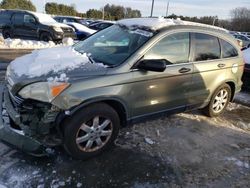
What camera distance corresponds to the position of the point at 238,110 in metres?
6.88

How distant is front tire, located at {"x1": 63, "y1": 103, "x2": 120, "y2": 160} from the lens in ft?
12.3

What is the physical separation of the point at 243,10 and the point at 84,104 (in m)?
83.6

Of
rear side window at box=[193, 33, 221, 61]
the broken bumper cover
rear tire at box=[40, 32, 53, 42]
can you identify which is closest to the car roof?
rear side window at box=[193, 33, 221, 61]

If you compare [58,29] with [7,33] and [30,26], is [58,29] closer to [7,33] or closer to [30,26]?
[30,26]

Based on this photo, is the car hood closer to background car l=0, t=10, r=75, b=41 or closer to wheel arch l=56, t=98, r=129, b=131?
wheel arch l=56, t=98, r=129, b=131

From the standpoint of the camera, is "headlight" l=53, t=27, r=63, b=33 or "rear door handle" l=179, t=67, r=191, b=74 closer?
"rear door handle" l=179, t=67, r=191, b=74

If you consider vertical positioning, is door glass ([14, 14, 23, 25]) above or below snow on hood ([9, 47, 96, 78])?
below

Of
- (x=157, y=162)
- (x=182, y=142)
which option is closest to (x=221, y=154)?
(x=182, y=142)

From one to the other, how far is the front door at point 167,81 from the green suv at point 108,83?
0.01 m

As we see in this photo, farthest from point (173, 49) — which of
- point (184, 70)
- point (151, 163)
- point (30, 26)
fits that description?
point (30, 26)

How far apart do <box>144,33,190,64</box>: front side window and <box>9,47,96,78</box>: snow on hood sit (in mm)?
998

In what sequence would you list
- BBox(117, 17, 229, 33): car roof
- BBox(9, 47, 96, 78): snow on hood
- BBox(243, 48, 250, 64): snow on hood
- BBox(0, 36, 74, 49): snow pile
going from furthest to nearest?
1. BBox(0, 36, 74, 49): snow pile
2. BBox(243, 48, 250, 64): snow on hood
3. BBox(117, 17, 229, 33): car roof
4. BBox(9, 47, 96, 78): snow on hood

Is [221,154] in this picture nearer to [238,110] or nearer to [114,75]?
[114,75]

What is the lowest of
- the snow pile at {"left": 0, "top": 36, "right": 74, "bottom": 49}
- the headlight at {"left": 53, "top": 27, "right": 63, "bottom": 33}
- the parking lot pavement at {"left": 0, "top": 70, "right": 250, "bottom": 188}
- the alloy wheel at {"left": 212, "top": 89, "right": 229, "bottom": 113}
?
the snow pile at {"left": 0, "top": 36, "right": 74, "bottom": 49}
